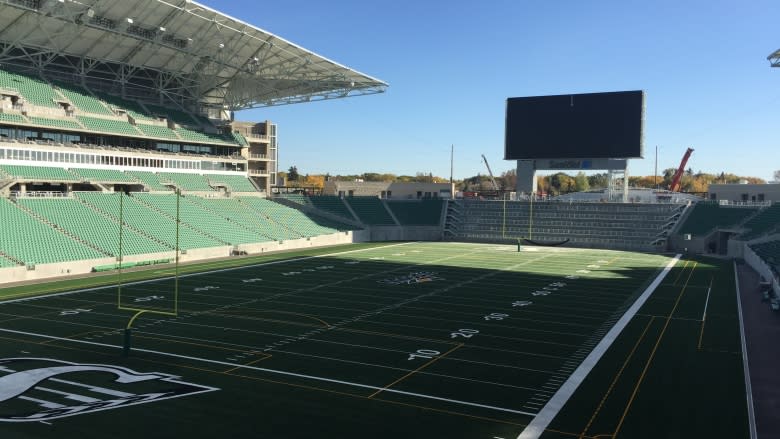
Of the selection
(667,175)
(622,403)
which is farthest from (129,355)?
(667,175)

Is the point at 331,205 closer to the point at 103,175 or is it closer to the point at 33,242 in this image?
the point at 103,175

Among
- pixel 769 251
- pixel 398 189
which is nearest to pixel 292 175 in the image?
pixel 398 189

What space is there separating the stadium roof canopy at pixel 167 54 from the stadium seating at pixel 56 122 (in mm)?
4627

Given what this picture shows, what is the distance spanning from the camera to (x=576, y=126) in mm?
60562

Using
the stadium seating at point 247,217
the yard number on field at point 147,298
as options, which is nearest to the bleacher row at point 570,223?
the stadium seating at point 247,217

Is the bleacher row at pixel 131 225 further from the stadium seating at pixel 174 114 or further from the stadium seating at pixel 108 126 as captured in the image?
the stadium seating at pixel 174 114

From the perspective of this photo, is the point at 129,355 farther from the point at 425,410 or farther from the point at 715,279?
the point at 715,279

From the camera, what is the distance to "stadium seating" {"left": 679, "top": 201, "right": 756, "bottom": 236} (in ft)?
180

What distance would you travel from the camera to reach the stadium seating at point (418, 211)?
6762cm

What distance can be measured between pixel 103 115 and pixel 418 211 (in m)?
33.8

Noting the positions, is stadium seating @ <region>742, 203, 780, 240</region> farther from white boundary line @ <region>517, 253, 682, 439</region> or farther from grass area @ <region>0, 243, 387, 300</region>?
grass area @ <region>0, 243, 387, 300</region>

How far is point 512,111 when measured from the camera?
63.3 metres

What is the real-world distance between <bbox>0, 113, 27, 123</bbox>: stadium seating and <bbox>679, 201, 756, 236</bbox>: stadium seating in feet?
179

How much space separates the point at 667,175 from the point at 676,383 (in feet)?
484
